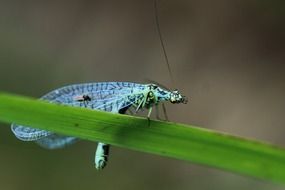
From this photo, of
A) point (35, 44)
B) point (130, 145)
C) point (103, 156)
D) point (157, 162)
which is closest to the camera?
point (130, 145)

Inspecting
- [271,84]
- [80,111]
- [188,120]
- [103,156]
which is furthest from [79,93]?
[271,84]

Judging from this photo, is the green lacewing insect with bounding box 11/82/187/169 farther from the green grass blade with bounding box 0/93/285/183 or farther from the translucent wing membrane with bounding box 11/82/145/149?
the green grass blade with bounding box 0/93/285/183

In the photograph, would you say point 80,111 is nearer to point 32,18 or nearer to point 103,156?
point 103,156

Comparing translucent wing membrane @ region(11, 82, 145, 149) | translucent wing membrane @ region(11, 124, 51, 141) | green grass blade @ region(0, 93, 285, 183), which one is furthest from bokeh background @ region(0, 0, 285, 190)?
green grass blade @ region(0, 93, 285, 183)

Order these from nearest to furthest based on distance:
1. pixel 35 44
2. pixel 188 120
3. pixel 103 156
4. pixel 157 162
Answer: pixel 103 156 → pixel 157 162 → pixel 188 120 → pixel 35 44

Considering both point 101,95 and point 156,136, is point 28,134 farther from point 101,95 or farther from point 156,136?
point 156,136

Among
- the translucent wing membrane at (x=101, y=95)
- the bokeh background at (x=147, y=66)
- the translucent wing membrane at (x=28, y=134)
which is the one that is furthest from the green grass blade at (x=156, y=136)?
the bokeh background at (x=147, y=66)

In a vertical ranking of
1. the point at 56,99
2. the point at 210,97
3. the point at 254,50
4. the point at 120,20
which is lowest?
the point at 56,99
